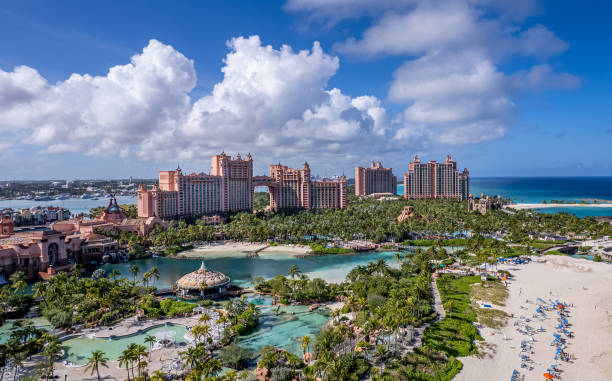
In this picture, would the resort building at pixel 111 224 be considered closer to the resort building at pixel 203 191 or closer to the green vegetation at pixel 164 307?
the resort building at pixel 203 191

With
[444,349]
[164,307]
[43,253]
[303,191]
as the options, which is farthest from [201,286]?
[303,191]

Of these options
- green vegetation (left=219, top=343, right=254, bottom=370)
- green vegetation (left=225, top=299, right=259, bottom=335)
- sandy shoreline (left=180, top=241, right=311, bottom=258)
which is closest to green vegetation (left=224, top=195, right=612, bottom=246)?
sandy shoreline (left=180, top=241, right=311, bottom=258)

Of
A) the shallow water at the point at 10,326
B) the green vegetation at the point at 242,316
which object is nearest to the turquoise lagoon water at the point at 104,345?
the green vegetation at the point at 242,316

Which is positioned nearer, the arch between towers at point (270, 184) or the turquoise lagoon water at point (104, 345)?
the turquoise lagoon water at point (104, 345)

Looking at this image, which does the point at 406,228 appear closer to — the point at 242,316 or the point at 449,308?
the point at 449,308

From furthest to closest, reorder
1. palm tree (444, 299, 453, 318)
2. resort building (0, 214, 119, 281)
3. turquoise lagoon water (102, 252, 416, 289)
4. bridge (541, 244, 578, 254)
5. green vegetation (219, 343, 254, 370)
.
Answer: bridge (541, 244, 578, 254) → turquoise lagoon water (102, 252, 416, 289) → resort building (0, 214, 119, 281) → palm tree (444, 299, 453, 318) → green vegetation (219, 343, 254, 370)

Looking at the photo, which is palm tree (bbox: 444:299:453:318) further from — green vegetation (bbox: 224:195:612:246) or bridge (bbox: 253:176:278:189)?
bridge (bbox: 253:176:278:189)
